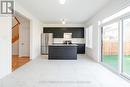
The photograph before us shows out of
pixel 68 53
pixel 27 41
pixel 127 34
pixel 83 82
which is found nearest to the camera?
pixel 83 82

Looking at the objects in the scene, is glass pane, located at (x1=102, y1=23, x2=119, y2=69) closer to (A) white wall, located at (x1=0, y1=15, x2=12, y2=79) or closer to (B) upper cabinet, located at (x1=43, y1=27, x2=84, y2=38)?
(A) white wall, located at (x1=0, y1=15, x2=12, y2=79)

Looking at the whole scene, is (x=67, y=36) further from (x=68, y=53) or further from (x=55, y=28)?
(x=68, y=53)

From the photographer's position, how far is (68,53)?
10.4m

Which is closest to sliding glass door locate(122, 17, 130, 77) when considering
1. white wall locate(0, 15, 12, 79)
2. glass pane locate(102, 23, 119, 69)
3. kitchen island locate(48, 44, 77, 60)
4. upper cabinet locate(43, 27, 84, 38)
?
glass pane locate(102, 23, 119, 69)

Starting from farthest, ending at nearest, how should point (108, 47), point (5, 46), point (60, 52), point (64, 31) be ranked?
point (64, 31), point (60, 52), point (108, 47), point (5, 46)

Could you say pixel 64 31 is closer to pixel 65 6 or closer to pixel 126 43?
pixel 65 6

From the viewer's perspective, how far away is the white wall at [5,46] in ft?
17.6

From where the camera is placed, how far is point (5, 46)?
5.64 meters

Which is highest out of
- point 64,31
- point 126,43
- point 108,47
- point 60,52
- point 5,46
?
point 64,31

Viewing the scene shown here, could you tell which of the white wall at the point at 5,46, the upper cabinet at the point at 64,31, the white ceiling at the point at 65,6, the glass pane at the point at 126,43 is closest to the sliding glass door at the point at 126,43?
the glass pane at the point at 126,43

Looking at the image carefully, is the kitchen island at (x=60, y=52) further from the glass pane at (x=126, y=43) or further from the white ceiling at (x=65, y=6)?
the glass pane at (x=126, y=43)

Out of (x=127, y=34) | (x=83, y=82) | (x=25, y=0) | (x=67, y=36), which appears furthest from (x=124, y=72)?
(x=67, y=36)

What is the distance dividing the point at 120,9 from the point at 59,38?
9.48 meters

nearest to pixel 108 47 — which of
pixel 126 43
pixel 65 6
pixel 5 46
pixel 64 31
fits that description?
pixel 126 43
